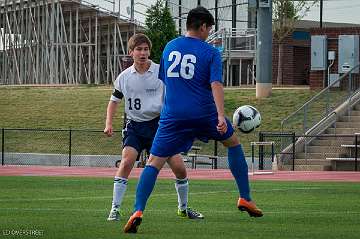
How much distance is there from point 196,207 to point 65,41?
4569cm

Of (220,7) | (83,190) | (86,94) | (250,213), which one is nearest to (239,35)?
(220,7)

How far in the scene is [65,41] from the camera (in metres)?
59.9

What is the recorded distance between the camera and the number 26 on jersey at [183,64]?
38.2 ft

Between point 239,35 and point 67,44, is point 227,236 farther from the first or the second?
point 67,44

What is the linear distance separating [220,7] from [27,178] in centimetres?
3291

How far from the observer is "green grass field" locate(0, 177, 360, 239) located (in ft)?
35.9

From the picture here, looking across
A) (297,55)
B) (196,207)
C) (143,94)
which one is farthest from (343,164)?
(297,55)

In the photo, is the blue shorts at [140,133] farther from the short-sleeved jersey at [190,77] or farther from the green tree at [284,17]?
the green tree at [284,17]

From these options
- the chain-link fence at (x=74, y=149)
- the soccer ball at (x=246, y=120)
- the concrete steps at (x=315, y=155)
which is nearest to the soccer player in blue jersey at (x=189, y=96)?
the soccer ball at (x=246, y=120)

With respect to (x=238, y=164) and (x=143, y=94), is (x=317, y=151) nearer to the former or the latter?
(x=143, y=94)

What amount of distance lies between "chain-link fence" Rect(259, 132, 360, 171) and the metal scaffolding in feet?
84.8

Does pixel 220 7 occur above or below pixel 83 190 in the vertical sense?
above

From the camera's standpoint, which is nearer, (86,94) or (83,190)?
(83,190)

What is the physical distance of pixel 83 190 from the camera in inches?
778
